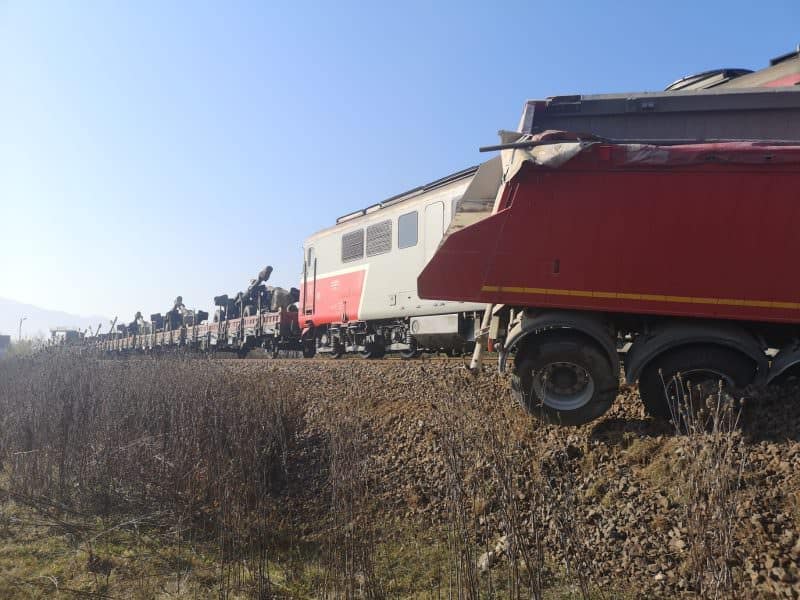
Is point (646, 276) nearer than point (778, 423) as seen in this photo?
No

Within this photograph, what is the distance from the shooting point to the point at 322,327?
15625 mm

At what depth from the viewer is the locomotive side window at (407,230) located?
11.5m

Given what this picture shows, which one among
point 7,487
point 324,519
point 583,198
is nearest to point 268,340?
point 7,487

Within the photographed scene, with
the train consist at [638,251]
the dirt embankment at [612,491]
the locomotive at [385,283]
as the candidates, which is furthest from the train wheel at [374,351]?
the train consist at [638,251]

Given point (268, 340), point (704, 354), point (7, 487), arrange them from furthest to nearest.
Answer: point (268, 340) → point (7, 487) → point (704, 354)

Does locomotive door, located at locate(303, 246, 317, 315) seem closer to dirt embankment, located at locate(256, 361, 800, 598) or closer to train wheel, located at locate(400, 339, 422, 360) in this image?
train wheel, located at locate(400, 339, 422, 360)

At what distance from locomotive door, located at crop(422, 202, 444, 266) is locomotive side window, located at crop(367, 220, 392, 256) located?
1.29 m

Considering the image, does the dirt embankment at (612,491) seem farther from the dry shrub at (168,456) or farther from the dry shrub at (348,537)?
the dry shrub at (168,456)

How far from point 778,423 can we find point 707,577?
6.88ft

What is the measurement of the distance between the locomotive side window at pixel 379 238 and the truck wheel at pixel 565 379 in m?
6.95

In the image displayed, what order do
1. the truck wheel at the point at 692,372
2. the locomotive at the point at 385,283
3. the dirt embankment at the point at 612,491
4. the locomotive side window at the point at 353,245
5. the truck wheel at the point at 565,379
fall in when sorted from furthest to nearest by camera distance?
the locomotive side window at the point at 353,245, the locomotive at the point at 385,283, the truck wheel at the point at 565,379, the truck wheel at the point at 692,372, the dirt embankment at the point at 612,491

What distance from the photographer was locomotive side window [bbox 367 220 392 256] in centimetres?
1226

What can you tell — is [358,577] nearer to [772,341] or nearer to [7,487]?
[772,341]

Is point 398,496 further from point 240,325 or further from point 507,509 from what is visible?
point 240,325
